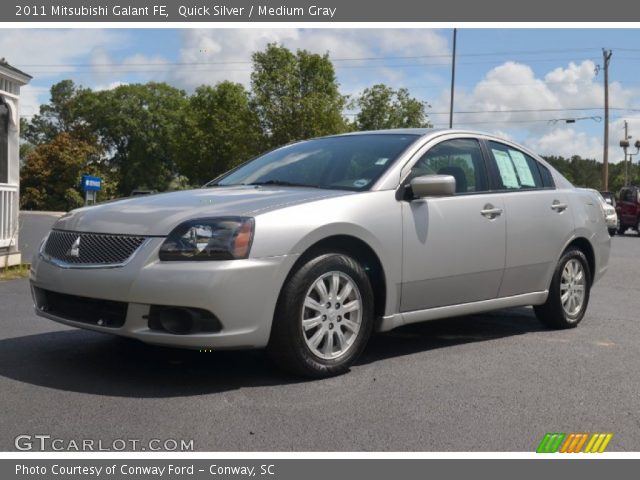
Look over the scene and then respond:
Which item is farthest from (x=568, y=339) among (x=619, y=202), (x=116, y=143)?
(x=116, y=143)

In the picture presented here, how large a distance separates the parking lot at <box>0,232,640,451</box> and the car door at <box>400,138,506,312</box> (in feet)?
1.46

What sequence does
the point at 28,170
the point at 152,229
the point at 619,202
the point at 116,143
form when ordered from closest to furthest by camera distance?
the point at 152,229 < the point at 619,202 < the point at 28,170 < the point at 116,143

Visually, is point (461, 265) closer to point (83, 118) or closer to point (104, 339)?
point (104, 339)

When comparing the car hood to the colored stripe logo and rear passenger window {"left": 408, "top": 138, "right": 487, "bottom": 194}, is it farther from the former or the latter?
the colored stripe logo

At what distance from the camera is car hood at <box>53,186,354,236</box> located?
4.40 m

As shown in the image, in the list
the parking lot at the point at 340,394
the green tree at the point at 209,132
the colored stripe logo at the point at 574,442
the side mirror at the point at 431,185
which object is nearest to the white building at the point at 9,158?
the parking lot at the point at 340,394

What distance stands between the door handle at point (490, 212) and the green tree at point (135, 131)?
2708 inches

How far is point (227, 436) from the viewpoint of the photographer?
11.7 feet

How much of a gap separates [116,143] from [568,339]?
72434 mm

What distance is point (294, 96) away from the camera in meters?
48.5

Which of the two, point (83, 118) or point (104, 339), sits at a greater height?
point (83, 118)

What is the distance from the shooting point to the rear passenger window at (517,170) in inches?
241
